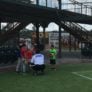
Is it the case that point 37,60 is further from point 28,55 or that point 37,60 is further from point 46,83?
point 46,83

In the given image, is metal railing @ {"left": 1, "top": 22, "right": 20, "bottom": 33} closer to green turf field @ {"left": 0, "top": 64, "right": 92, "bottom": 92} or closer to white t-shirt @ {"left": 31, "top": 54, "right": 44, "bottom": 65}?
green turf field @ {"left": 0, "top": 64, "right": 92, "bottom": 92}

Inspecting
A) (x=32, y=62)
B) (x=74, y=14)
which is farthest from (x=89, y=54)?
(x=32, y=62)

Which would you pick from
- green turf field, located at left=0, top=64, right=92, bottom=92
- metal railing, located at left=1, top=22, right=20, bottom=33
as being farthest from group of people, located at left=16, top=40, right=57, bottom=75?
metal railing, located at left=1, top=22, right=20, bottom=33

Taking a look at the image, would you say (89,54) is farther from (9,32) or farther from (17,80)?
(17,80)

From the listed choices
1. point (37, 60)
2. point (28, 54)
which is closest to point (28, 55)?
point (28, 54)

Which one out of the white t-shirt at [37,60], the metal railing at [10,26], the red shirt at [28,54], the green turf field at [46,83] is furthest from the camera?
the metal railing at [10,26]

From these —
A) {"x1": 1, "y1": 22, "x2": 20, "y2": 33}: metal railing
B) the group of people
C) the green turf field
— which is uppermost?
{"x1": 1, "y1": 22, "x2": 20, "y2": 33}: metal railing

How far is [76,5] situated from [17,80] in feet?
68.1

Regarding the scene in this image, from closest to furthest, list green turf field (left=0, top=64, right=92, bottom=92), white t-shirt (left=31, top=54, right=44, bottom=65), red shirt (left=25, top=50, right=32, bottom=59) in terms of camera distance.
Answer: green turf field (left=0, top=64, right=92, bottom=92) < white t-shirt (left=31, top=54, right=44, bottom=65) < red shirt (left=25, top=50, right=32, bottom=59)

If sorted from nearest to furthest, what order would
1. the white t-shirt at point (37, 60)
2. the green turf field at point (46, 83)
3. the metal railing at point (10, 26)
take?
the green turf field at point (46, 83) < the white t-shirt at point (37, 60) < the metal railing at point (10, 26)

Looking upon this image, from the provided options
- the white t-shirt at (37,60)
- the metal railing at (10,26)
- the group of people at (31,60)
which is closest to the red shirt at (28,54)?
the group of people at (31,60)

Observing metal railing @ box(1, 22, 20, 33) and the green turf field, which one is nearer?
the green turf field

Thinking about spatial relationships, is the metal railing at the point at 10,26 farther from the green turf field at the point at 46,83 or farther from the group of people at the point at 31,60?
the green turf field at the point at 46,83

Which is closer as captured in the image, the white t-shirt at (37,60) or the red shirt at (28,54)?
the white t-shirt at (37,60)
